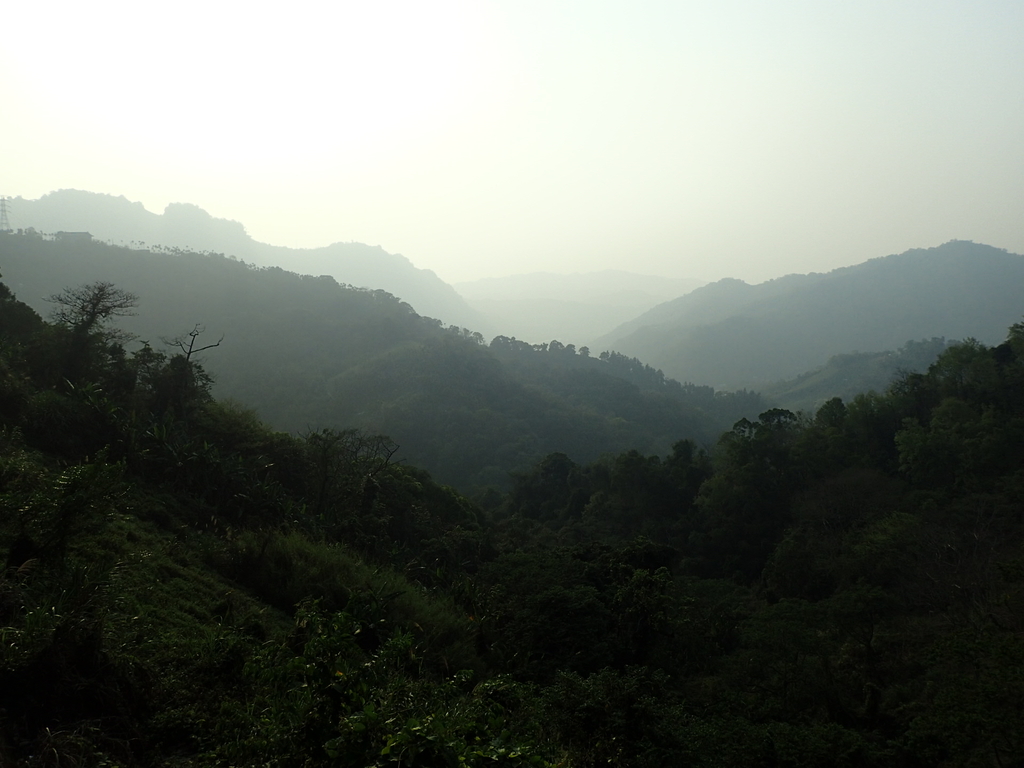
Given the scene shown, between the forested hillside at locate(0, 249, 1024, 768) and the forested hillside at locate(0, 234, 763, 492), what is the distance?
35277mm

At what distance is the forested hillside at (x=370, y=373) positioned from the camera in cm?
6681

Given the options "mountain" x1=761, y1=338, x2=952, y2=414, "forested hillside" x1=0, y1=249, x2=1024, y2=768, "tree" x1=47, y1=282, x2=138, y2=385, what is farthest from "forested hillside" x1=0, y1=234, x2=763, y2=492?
"tree" x1=47, y1=282, x2=138, y2=385

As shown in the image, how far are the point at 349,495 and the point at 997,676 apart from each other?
18509 mm

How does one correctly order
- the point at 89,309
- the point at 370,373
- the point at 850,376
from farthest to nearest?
the point at 850,376 < the point at 370,373 < the point at 89,309

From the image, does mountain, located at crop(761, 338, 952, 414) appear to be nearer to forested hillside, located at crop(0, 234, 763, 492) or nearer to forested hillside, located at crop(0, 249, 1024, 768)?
forested hillside, located at crop(0, 234, 763, 492)

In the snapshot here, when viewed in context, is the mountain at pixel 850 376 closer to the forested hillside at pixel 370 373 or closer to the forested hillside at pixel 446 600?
the forested hillside at pixel 370 373

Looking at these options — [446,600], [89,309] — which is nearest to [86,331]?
[89,309]

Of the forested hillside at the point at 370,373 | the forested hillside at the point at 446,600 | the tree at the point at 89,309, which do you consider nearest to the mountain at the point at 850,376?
the forested hillside at the point at 370,373

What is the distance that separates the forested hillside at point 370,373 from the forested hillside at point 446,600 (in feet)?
116

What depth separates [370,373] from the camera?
77.1m

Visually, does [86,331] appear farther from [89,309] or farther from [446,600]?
[446,600]

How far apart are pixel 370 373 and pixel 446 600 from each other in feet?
214

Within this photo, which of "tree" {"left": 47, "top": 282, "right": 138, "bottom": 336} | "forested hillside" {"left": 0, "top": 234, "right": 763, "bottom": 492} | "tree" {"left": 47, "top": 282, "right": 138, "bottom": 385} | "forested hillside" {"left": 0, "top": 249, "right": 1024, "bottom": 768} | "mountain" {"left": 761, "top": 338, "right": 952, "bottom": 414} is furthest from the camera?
"mountain" {"left": 761, "top": 338, "right": 952, "bottom": 414}

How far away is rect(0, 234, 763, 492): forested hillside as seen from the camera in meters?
66.8
